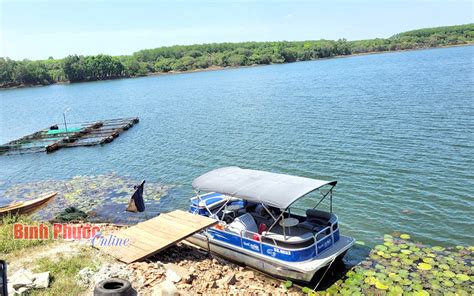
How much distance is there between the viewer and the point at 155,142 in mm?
42125

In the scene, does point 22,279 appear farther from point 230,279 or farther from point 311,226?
point 311,226

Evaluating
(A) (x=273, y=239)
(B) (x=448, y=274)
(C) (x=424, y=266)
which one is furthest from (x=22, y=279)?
(B) (x=448, y=274)

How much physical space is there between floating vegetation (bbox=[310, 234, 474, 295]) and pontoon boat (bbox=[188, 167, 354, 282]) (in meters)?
1.07

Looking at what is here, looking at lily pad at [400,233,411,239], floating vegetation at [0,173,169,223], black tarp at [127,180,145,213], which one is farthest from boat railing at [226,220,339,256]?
floating vegetation at [0,173,169,223]

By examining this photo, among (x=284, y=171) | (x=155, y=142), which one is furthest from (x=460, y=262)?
(x=155, y=142)

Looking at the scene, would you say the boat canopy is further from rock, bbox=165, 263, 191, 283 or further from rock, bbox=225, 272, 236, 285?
rock, bbox=165, 263, 191, 283

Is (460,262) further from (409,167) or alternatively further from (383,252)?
(409,167)

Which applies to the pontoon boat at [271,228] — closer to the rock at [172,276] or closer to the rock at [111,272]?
the rock at [172,276]

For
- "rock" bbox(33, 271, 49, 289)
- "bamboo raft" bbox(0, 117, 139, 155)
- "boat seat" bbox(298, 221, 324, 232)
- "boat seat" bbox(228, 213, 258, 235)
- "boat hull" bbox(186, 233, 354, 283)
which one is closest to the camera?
"rock" bbox(33, 271, 49, 289)

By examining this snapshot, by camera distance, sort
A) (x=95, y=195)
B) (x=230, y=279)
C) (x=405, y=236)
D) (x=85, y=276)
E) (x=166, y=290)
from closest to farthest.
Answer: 1. (x=166, y=290)
2. (x=85, y=276)
3. (x=230, y=279)
4. (x=405, y=236)
5. (x=95, y=195)

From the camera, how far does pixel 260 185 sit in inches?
612

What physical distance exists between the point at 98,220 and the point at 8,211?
15.2 ft

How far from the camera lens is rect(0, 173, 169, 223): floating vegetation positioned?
76.4 ft

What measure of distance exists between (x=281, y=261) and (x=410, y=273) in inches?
184
